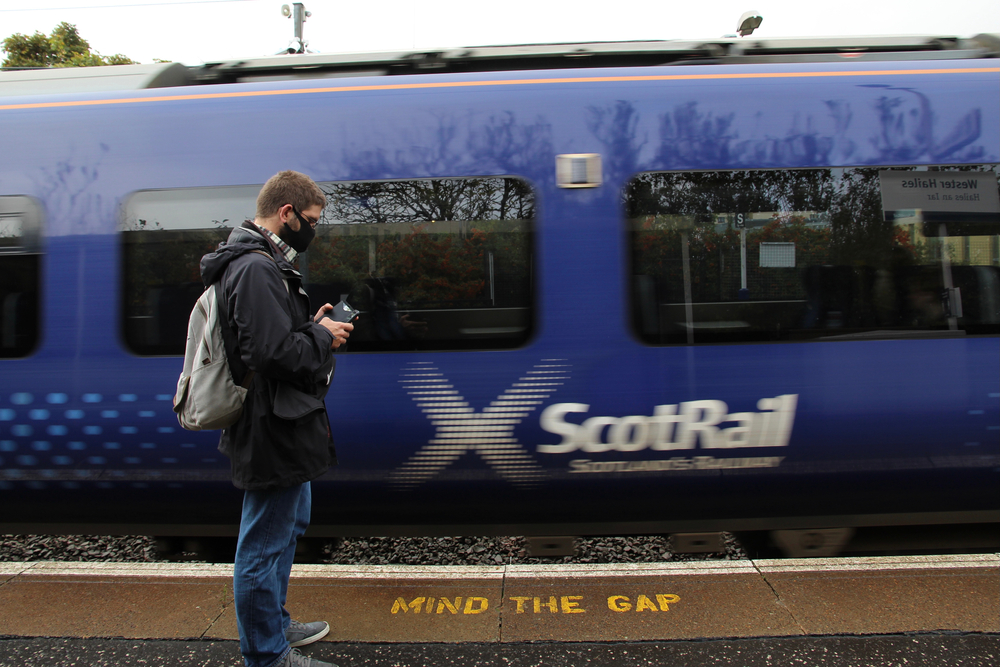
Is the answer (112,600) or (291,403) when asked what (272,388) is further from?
(112,600)

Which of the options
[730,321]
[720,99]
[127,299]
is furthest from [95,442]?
[720,99]

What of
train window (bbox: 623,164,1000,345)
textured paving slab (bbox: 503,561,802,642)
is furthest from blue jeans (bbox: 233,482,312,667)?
train window (bbox: 623,164,1000,345)

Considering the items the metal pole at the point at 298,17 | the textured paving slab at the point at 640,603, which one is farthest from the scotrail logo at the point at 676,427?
the metal pole at the point at 298,17

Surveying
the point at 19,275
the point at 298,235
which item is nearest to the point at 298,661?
the point at 298,235

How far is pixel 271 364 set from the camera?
6.57 ft

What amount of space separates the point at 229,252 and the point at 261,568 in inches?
43.9

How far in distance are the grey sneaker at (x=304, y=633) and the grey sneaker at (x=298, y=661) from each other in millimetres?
182

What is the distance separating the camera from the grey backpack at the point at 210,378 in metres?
2.08

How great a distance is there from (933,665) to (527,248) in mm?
2320

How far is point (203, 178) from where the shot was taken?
2.88 meters

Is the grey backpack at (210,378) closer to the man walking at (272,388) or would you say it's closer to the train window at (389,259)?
the man walking at (272,388)

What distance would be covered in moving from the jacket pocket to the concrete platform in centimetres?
121

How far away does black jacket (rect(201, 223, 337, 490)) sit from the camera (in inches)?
79.1

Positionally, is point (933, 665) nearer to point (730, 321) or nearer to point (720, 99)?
point (730, 321)
